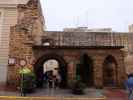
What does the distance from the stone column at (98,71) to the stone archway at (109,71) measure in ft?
2.84

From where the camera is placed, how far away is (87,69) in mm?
18797

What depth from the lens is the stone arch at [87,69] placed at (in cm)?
1802

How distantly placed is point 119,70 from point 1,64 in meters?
9.75

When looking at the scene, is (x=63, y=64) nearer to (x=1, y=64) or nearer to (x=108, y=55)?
(x=108, y=55)

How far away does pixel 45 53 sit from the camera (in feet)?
58.8

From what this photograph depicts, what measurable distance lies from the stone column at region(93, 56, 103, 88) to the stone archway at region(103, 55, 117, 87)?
0.87 meters

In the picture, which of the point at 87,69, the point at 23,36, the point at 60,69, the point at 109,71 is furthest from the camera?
the point at 109,71

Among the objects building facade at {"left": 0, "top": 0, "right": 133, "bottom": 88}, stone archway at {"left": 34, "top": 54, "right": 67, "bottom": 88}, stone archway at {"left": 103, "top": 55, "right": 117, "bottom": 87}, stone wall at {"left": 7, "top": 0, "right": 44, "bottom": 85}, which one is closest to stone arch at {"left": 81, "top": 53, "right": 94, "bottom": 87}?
building facade at {"left": 0, "top": 0, "right": 133, "bottom": 88}

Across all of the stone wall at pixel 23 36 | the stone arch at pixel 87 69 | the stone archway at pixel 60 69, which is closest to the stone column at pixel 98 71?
the stone arch at pixel 87 69

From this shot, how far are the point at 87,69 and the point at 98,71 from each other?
1.43m

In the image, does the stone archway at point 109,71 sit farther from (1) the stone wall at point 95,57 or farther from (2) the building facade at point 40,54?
(1) the stone wall at point 95,57

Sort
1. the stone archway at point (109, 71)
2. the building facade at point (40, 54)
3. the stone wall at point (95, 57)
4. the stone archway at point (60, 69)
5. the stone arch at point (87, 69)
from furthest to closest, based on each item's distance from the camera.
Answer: the stone archway at point (109, 71), the stone arch at point (87, 69), the stone archway at point (60, 69), the stone wall at point (95, 57), the building facade at point (40, 54)

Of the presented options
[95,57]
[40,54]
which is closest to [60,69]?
[40,54]

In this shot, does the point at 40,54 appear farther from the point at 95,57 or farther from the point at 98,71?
the point at 98,71
